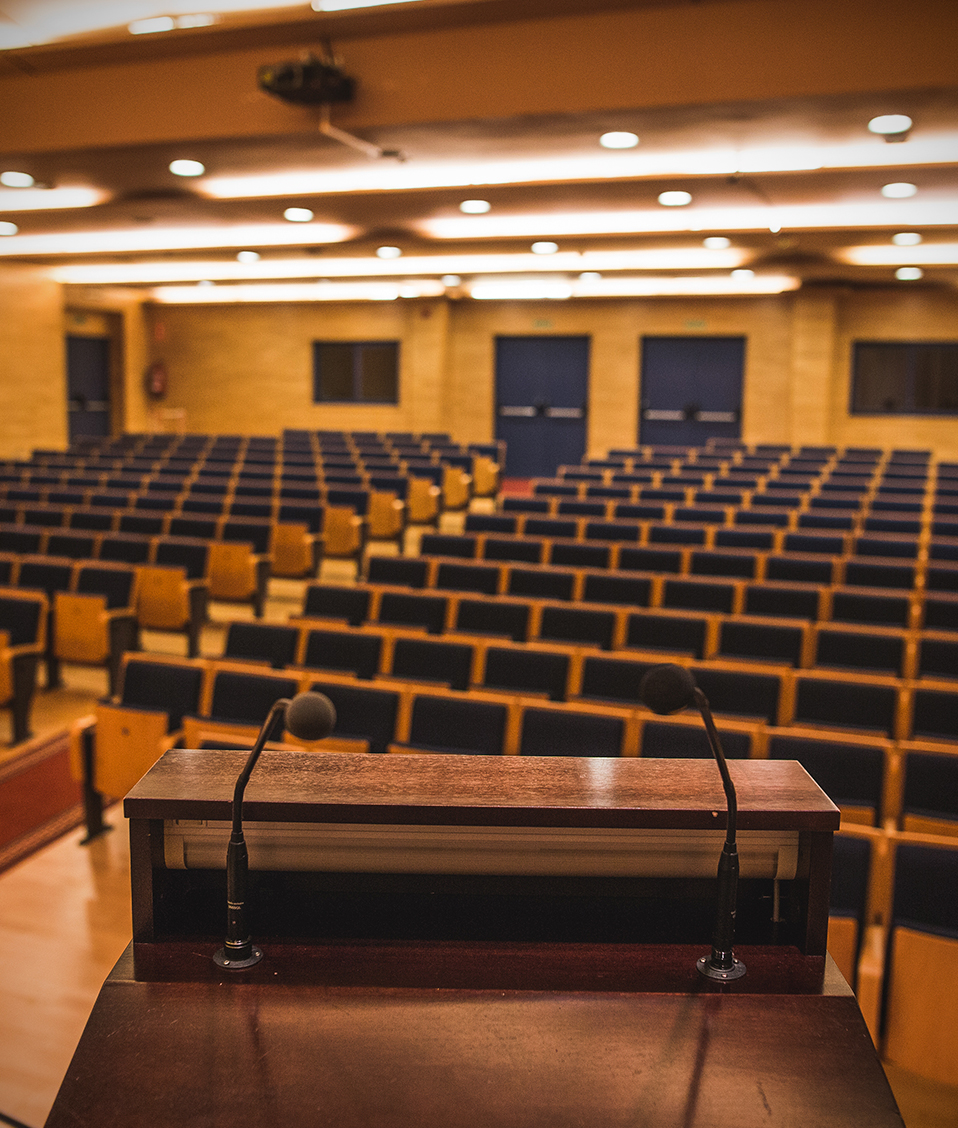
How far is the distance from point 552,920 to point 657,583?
327 centimetres

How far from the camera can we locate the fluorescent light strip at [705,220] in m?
6.71

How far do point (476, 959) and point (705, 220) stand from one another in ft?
22.6

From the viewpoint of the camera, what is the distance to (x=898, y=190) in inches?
234

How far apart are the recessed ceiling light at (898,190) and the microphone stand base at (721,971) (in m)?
5.78

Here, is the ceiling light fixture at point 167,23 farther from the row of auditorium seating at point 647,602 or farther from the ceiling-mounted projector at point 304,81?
the row of auditorium seating at point 647,602

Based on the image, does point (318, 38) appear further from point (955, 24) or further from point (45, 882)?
point (45, 882)

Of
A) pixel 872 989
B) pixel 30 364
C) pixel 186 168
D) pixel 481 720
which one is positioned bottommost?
pixel 872 989

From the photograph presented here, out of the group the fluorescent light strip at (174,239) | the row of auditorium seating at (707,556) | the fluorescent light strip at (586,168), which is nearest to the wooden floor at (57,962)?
the row of auditorium seating at (707,556)

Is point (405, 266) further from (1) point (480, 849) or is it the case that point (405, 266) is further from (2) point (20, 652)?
(1) point (480, 849)

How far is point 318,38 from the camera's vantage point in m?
4.84

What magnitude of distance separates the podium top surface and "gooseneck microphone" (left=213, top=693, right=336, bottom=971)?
41 millimetres

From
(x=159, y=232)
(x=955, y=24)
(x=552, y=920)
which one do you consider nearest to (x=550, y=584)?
(x=955, y=24)

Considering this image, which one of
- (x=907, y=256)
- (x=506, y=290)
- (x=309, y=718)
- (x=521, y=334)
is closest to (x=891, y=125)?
(x=907, y=256)

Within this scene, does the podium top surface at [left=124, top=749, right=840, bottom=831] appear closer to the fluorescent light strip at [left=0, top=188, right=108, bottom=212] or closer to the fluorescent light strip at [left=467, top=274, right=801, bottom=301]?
the fluorescent light strip at [left=0, top=188, right=108, bottom=212]
